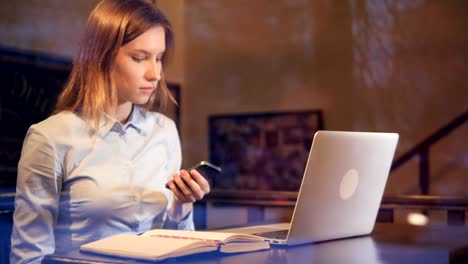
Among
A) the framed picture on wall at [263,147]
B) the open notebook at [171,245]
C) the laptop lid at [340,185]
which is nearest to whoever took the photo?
the open notebook at [171,245]

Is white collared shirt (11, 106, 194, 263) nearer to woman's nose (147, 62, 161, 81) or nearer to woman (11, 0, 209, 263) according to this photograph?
woman (11, 0, 209, 263)

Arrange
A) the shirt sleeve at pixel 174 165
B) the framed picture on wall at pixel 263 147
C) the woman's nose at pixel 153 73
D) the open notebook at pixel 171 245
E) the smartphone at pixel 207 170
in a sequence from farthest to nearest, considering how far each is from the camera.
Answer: the framed picture on wall at pixel 263 147 → the shirt sleeve at pixel 174 165 → the woman's nose at pixel 153 73 → the smartphone at pixel 207 170 → the open notebook at pixel 171 245

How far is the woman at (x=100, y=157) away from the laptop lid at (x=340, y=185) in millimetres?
289

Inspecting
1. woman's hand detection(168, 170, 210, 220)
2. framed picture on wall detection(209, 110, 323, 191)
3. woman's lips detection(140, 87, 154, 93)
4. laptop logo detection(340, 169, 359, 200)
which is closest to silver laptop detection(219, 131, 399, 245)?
laptop logo detection(340, 169, 359, 200)

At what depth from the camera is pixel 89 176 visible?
1.46m

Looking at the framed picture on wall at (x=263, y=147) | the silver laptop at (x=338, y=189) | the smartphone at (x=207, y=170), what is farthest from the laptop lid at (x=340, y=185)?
the framed picture on wall at (x=263, y=147)

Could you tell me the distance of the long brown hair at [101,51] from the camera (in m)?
1.47

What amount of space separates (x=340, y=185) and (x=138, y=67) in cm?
57

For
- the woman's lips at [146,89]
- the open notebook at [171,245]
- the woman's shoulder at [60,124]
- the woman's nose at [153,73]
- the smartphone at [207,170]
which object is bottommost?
the open notebook at [171,245]

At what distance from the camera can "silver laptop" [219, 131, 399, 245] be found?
1.12 metres

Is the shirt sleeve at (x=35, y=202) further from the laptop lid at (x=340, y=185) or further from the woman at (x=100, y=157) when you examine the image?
the laptop lid at (x=340, y=185)

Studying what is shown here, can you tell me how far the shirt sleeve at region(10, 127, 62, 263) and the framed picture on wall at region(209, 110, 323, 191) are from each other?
3.02 m

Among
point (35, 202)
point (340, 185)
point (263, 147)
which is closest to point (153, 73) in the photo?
point (35, 202)

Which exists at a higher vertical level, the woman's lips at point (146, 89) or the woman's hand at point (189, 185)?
the woman's lips at point (146, 89)
